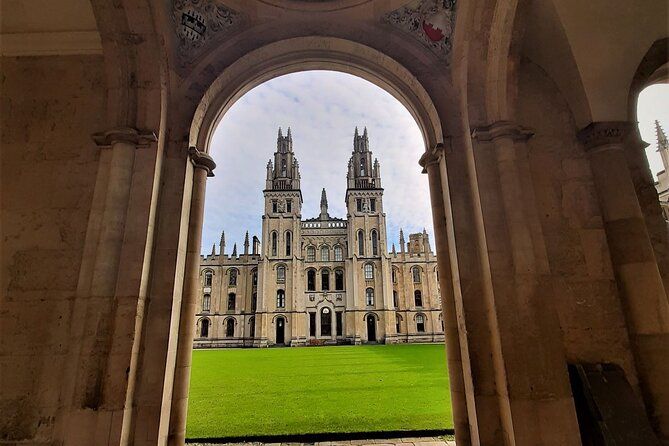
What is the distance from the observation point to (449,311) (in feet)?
13.8

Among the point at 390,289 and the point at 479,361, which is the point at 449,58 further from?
the point at 390,289

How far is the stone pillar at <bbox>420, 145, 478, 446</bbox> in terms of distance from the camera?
381 cm

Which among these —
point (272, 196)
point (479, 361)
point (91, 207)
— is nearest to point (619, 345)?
point (479, 361)

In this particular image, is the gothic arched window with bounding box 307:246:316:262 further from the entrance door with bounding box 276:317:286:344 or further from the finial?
the finial

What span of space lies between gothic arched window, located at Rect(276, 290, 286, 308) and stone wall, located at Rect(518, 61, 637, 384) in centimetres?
3915

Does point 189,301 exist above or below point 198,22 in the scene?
below

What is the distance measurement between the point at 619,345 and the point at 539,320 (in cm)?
116

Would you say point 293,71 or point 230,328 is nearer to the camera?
point 293,71

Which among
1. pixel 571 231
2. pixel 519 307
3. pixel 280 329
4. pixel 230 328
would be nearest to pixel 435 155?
pixel 571 231

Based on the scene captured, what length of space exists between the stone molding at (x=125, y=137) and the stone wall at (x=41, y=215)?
0.76ft

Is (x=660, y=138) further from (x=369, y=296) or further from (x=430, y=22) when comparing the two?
(x=369, y=296)

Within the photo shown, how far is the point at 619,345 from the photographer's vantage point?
377cm

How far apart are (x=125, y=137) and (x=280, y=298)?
39.1m

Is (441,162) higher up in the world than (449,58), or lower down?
lower down
